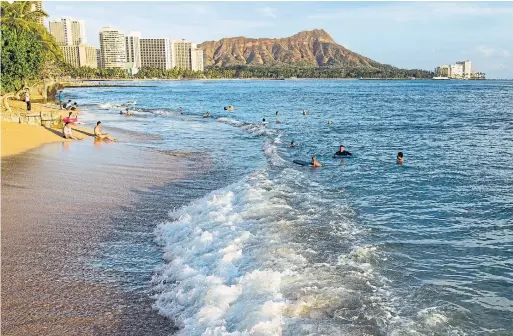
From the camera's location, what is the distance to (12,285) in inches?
324

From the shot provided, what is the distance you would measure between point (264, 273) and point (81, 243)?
4.67 m

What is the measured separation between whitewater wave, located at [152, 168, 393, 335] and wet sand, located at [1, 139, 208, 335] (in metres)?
0.56

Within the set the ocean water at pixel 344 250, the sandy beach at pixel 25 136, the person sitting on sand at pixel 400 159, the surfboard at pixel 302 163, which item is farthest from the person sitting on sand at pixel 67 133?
the person sitting on sand at pixel 400 159

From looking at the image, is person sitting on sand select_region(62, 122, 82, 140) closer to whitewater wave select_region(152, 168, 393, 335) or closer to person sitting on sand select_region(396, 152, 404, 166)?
whitewater wave select_region(152, 168, 393, 335)

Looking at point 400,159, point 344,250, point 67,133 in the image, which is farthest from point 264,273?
point 67,133

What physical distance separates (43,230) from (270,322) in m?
7.06

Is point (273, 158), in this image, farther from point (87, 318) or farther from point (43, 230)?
point (87, 318)

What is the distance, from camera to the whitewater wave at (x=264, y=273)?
23.5 ft

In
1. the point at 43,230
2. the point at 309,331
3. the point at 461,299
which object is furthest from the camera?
the point at 43,230

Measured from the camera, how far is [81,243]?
1061 cm

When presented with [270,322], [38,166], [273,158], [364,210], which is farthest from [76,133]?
[270,322]

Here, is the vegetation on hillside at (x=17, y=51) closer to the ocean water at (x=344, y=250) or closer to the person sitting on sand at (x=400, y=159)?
the ocean water at (x=344, y=250)

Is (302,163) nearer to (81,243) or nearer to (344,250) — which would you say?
(344,250)

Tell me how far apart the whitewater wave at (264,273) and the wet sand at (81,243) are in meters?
0.56
